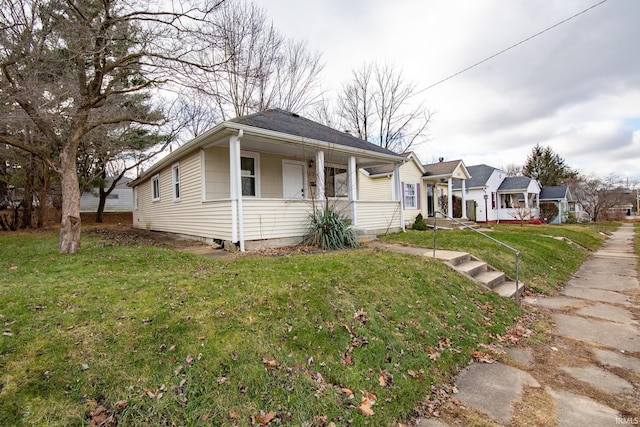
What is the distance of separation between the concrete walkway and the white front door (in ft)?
Result: 24.6

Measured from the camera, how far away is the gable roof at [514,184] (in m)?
25.8

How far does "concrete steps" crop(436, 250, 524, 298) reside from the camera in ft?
19.3

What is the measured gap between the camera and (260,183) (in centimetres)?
977

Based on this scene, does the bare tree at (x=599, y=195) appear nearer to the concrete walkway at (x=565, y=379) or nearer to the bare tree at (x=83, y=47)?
the concrete walkway at (x=565, y=379)

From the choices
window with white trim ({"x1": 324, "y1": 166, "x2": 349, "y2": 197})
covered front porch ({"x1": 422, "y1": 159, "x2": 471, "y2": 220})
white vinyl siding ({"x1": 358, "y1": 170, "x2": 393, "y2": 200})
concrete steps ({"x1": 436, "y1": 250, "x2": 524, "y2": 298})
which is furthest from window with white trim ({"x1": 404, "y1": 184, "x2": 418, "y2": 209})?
concrete steps ({"x1": 436, "y1": 250, "x2": 524, "y2": 298})

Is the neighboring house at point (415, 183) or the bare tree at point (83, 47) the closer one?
the bare tree at point (83, 47)

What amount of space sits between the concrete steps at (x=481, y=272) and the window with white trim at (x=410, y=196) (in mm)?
9848

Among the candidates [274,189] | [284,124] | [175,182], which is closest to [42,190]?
[175,182]

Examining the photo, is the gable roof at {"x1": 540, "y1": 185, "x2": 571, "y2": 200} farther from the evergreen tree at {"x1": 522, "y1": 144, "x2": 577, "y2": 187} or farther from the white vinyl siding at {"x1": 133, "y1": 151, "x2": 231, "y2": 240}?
the white vinyl siding at {"x1": 133, "y1": 151, "x2": 231, "y2": 240}

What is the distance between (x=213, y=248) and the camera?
26.2 feet

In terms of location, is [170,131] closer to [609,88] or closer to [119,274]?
[119,274]

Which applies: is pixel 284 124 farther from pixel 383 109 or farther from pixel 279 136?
pixel 383 109

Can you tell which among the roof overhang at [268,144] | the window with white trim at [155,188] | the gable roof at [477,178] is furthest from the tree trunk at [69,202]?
the gable roof at [477,178]

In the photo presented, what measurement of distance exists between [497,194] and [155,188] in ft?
84.5
